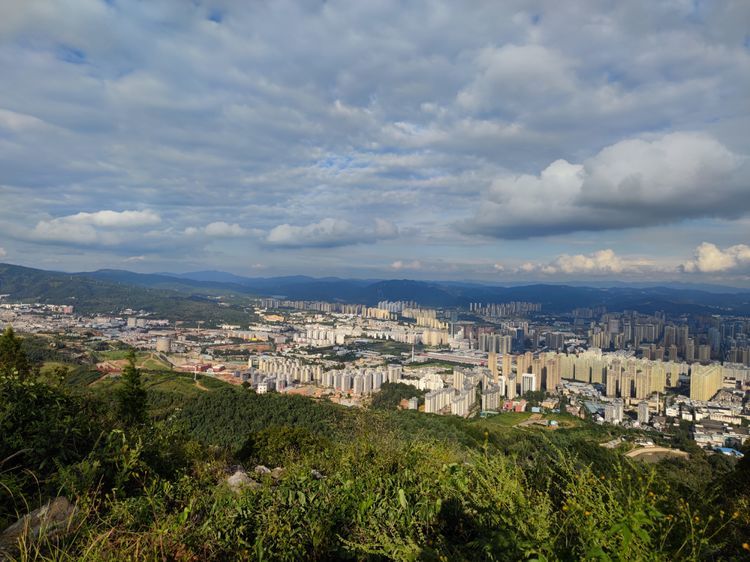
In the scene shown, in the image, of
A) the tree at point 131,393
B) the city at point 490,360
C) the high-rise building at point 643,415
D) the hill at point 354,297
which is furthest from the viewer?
the hill at point 354,297

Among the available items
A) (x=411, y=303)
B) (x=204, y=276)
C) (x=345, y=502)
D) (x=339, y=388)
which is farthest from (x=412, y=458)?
(x=204, y=276)

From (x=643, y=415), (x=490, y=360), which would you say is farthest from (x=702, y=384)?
(x=490, y=360)

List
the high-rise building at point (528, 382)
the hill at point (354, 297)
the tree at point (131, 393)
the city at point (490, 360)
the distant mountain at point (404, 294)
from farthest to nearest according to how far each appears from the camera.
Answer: the distant mountain at point (404, 294) → the hill at point (354, 297) → the high-rise building at point (528, 382) → the city at point (490, 360) → the tree at point (131, 393)

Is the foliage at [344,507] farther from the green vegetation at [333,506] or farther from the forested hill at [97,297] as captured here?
the forested hill at [97,297]

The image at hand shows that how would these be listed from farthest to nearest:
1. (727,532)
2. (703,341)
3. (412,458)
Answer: (703,341)
(412,458)
(727,532)

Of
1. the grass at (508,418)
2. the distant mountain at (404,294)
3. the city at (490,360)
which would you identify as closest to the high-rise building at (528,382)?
the city at (490,360)

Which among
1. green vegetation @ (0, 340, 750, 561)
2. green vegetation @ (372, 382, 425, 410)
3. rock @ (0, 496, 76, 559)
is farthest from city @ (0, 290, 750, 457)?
rock @ (0, 496, 76, 559)

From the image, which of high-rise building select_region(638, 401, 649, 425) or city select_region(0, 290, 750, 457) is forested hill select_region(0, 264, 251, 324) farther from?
high-rise building select_region(638, 401, 649, 425)

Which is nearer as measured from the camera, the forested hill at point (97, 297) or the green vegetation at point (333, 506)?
the green vegetation at point (333, 506)

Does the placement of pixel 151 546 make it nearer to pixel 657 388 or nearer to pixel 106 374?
pixel 106 374
